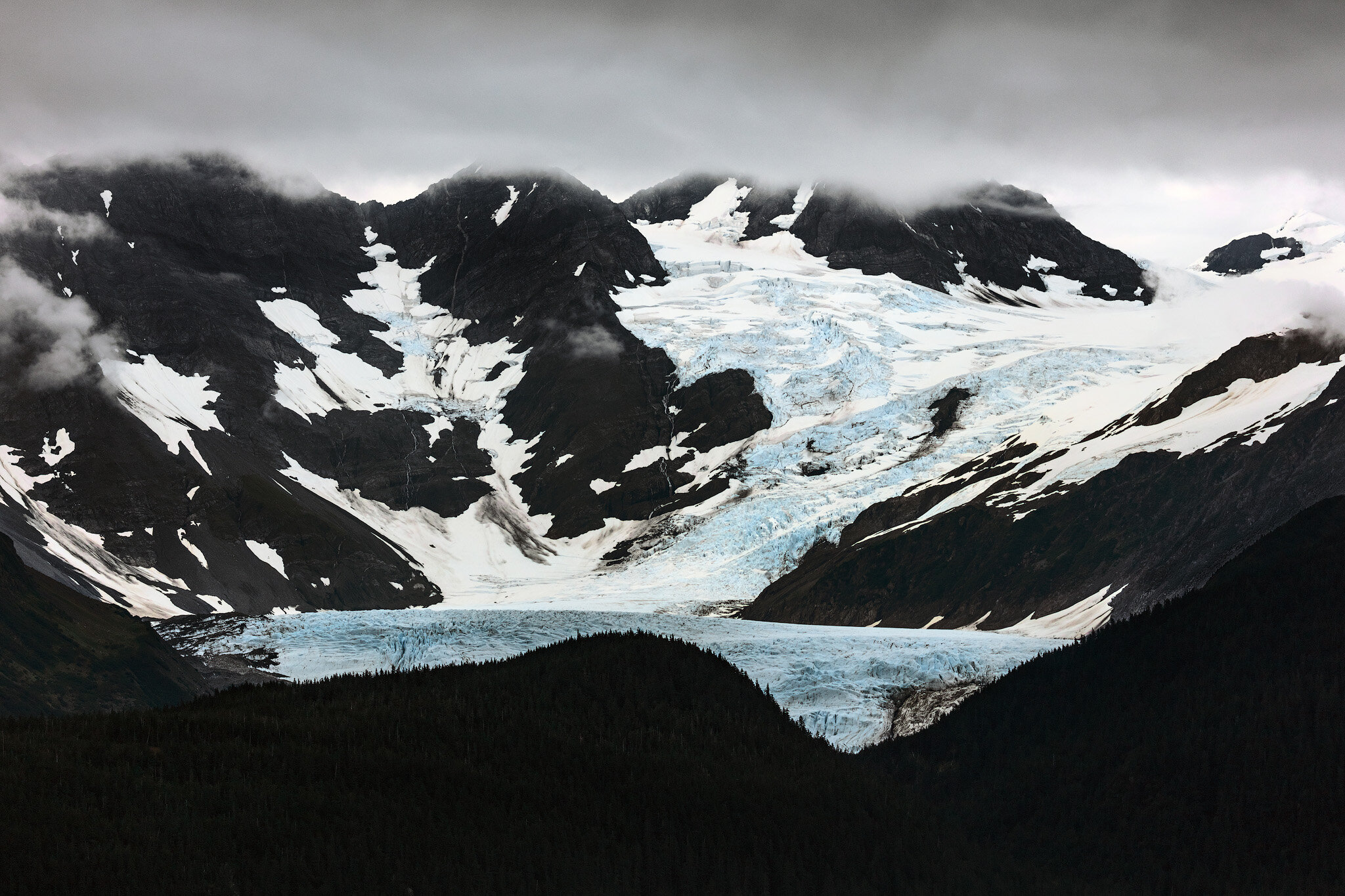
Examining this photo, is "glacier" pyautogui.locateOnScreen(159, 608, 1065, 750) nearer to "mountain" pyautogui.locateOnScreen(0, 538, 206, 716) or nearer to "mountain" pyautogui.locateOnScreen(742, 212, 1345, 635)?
"mountain" pyautogui.locateOnScreen(0, 538, 206, 716)

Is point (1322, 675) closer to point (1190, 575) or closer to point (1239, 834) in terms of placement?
point (1239, 834)

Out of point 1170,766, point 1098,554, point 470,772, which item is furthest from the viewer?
point 1098,554

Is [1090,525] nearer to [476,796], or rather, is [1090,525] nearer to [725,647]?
[725,647]

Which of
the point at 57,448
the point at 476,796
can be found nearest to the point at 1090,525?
the point at 476,796

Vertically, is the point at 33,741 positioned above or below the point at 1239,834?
above

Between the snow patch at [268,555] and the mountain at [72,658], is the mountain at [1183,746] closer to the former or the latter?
the mountain at [72,658]

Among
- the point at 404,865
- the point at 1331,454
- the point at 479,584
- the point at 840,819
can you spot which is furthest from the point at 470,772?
the point at 479,584

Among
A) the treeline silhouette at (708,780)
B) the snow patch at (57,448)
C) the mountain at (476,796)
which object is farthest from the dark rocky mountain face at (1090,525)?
the snow patch at (57,448)
